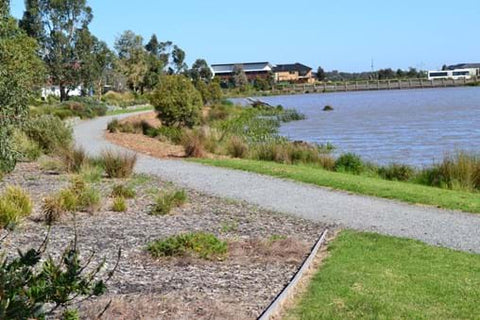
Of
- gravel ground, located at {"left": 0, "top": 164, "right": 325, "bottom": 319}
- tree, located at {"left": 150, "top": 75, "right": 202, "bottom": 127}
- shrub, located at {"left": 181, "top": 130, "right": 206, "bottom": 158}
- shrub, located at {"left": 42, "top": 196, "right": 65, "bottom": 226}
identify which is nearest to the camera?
gravel ground, located at {"left": 0, "top": 164, "right": 325, "bottom": 319}

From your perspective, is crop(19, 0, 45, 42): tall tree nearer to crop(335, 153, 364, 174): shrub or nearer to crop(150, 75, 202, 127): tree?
crop(150, 75, 202, 127): tree

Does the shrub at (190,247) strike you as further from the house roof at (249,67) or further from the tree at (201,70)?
the house roof at (249,67)

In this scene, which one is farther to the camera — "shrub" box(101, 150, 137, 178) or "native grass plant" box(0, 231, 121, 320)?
"shrub" box(101, 150, 137, 178)

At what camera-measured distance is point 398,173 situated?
18.5m

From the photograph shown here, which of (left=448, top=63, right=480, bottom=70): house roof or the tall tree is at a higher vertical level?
the tall tree

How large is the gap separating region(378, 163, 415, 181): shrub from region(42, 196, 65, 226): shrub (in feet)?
34.3

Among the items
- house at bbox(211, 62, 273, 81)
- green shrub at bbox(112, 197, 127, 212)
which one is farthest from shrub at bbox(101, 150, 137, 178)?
house at bbox(211, 62, 273, 81)

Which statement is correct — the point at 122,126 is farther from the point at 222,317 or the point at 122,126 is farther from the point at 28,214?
the point at 222,317

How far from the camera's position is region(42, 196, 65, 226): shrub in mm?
10477

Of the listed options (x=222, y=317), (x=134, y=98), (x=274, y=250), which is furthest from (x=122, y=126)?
(x=134, y=98)

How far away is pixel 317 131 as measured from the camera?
4191 centimetres

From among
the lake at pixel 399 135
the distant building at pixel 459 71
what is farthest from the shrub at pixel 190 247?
the distant building at pixel 459 71

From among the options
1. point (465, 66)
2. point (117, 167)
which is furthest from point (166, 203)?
point (465, 66)

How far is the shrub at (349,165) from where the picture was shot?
19984 millimetres
